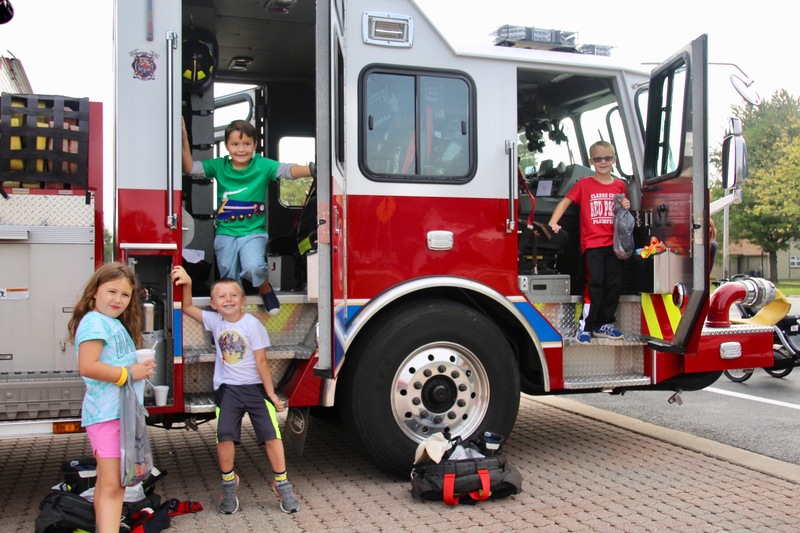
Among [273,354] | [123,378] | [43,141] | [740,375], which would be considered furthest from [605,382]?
[740,375]

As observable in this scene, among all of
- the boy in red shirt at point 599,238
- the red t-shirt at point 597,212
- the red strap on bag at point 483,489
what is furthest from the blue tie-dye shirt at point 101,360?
the red t-shirt at point 597,212

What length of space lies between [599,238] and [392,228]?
1649 millimetres

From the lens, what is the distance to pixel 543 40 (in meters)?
5.74

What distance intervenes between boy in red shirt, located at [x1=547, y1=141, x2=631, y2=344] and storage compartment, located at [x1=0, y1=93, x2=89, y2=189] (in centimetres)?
322

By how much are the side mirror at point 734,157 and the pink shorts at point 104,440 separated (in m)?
4.04

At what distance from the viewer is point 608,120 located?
21.0ft

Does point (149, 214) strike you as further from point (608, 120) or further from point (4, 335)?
point (608, 120)

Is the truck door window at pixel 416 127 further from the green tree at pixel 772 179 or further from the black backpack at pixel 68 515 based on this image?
the green tree at pixel 772 179

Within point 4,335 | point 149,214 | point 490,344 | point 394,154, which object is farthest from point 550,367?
point 4,335

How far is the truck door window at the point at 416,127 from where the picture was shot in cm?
519

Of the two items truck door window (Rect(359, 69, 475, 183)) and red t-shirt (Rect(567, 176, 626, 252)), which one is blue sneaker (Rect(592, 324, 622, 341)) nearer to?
red t-shirt (Rect(567, 176, 626, 252))

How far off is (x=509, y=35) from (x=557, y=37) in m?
0.41

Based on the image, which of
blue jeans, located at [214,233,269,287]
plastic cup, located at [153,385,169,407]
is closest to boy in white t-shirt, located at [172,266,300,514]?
plastic cup, located at [153,385,169,407]

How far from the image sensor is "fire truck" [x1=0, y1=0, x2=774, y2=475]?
461 centimetres
